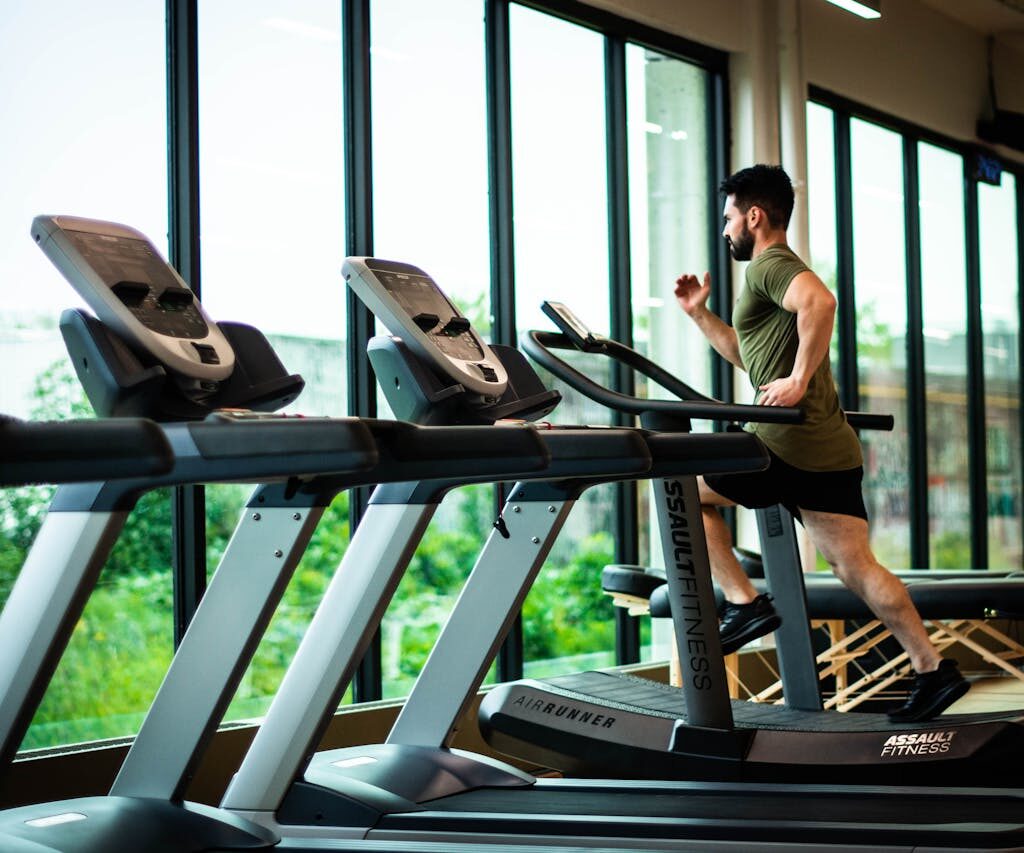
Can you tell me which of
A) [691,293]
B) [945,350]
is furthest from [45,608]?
[945,350]

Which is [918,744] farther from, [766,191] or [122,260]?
[122,260]

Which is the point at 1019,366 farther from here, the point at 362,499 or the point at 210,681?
the point at 210,681

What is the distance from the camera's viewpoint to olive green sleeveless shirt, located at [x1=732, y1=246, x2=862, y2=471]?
12.4ft

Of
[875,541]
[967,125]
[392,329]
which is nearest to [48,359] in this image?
[392,329]

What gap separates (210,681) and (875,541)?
5.52m

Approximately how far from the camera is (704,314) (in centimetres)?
405

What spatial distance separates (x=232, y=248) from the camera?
14.3 feet

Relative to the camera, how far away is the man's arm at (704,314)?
3.96m

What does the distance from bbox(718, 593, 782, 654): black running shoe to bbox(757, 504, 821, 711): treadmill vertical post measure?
0.07 meters

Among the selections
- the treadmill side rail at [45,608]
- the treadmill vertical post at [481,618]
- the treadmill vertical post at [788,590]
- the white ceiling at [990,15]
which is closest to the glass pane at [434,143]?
the treadmill vertical post at [788,590]

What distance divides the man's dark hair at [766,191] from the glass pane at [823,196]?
3.02 m

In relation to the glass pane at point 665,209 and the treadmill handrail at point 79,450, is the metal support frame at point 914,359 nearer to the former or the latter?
the glass pane at point 665,209

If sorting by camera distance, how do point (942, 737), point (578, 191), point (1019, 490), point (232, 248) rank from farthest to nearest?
point (1019, 490)
point (578, 191)
point (232, 248)
point (942, 737)

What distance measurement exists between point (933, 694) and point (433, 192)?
2448mm
